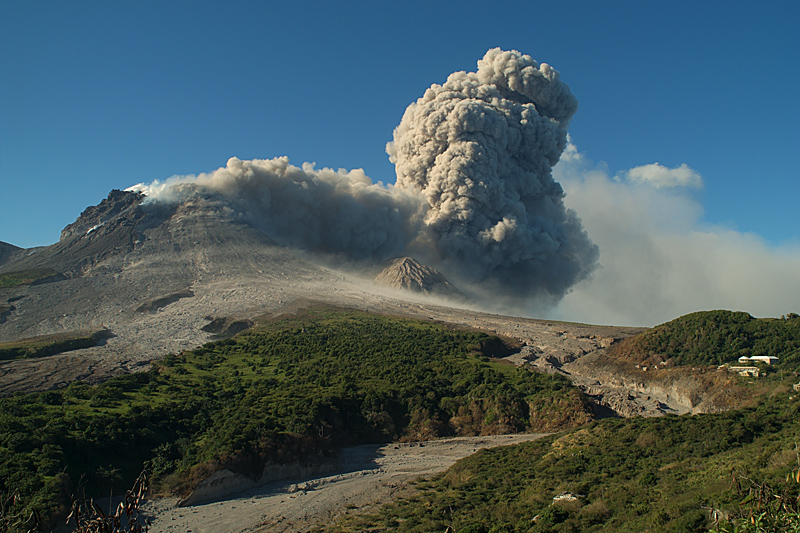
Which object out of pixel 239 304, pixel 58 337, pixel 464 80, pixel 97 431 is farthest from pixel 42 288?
pixel 464 80

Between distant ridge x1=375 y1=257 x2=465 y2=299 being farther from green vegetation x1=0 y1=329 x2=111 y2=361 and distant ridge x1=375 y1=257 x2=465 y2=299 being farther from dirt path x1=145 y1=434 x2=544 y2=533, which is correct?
dirt path x1=145 y1=434 x2=544 y2=533

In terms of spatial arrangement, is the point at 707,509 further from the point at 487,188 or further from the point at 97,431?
the point at 487,188

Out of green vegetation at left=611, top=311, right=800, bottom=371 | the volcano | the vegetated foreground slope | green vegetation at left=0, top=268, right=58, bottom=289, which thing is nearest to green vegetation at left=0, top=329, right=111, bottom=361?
the volcano

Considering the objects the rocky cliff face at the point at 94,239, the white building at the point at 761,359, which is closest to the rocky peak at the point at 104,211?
the rocky cliff face at the point at 94,239

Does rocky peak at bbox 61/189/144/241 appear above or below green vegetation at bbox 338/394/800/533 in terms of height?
above

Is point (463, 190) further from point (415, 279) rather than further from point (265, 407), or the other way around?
point (265, 407)

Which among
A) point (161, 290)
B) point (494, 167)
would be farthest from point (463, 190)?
point (161, 290)
